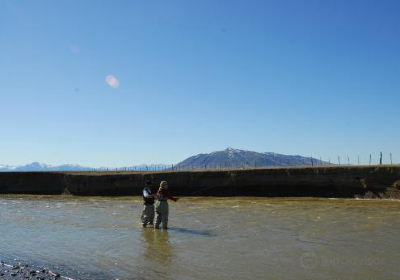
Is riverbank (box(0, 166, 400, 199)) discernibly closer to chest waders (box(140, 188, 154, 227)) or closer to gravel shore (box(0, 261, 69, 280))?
chest waders (box(140, 188, 154, 227))

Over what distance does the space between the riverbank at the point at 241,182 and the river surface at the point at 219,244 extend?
632 cm

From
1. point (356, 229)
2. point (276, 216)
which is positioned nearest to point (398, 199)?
point (276, 216)

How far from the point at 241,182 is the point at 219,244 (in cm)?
1940

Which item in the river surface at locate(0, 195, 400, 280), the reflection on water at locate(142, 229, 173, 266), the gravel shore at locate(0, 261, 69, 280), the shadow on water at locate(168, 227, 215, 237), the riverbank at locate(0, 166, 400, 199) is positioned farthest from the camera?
the riverbank at locate(0, 166, 400, 199)

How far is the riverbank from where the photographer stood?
27.5 meters

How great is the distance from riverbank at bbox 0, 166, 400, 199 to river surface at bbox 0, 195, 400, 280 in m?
6.32

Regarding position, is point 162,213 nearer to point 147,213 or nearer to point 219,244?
point 147,213

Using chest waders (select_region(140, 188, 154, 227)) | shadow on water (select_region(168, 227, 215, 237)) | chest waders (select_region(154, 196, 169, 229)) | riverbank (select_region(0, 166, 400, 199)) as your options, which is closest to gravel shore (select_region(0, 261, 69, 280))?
shadow on water (select_region(168, 227, 215, 237))

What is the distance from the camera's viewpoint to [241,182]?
106ft

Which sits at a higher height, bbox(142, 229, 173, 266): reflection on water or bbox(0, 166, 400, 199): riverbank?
bbox(0, 166, 400, 199): riverbank

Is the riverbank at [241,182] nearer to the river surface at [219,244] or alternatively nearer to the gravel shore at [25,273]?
the river surface at [219,244]

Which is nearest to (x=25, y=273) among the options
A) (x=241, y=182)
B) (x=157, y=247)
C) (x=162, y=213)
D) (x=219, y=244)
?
(x=157, y=247)

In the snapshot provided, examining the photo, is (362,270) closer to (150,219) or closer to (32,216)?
(150,219)

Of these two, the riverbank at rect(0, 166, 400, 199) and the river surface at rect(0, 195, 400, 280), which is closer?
the river surface at rect(0, 195, 400, 280)
